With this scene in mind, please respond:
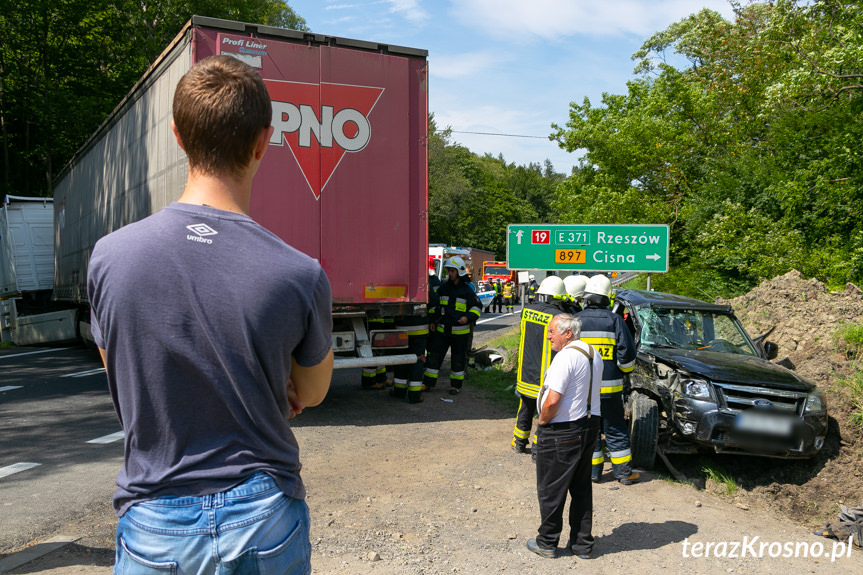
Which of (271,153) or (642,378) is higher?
(271,153)

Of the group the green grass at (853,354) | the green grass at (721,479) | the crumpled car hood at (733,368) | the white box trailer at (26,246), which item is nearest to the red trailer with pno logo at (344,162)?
the crumpled car hood at (733,368)

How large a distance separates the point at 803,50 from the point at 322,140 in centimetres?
1121

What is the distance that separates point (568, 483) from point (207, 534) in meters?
3.50

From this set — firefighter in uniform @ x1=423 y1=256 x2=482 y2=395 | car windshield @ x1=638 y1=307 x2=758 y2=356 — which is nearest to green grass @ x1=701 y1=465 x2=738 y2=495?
car windshield @ x1=638 y1=307 x2=758 y2=356

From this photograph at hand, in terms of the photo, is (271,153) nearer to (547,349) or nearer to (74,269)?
(547,349)

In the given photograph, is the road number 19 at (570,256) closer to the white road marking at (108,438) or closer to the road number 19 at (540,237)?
the road number 19 at (540,237)

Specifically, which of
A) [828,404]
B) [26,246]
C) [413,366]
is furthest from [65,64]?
[828,404]

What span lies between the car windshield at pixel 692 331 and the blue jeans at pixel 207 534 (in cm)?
661

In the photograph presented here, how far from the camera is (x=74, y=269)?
46.5 ft

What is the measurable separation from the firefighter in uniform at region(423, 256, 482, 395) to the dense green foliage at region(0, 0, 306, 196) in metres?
18.0

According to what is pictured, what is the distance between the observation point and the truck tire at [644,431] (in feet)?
21.2

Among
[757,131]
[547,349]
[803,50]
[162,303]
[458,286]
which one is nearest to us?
[162,303]

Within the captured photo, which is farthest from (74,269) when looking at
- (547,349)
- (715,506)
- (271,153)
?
(715,506)

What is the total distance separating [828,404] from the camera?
7.02m
